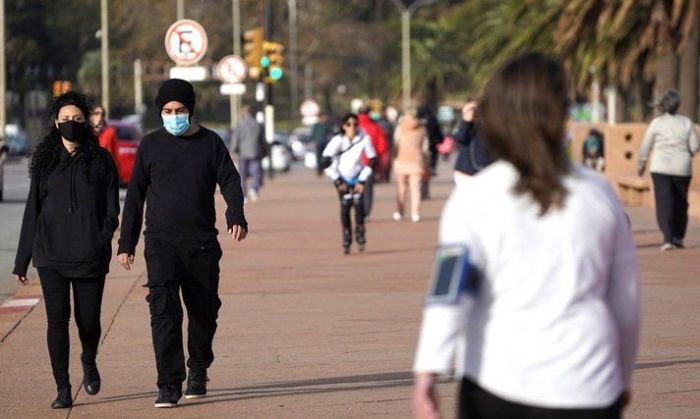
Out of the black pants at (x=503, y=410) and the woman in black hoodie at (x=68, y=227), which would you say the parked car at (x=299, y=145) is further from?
the black pants at (x=503, y=410)

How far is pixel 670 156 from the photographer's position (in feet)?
59.0

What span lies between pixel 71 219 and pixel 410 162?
1608 cm

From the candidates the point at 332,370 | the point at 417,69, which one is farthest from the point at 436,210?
the point at 417,69

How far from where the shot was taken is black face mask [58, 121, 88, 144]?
338 inches

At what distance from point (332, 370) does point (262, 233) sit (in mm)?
12835

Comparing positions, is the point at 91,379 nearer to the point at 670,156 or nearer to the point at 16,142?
the point at 670,156

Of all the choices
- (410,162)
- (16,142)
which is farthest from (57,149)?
(16,142)

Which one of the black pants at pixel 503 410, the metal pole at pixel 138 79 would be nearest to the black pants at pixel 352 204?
the black pants at pixel 503 410

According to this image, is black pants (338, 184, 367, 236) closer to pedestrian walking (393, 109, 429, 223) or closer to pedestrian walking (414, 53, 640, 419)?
pedestrian walking (393, 109, 429, 223)

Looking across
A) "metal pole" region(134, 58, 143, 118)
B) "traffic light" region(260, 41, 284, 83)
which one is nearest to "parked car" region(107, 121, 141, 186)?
"traffic light" region(260, 41, 284, 83)

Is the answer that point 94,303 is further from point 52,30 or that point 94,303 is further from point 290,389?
point 52,30

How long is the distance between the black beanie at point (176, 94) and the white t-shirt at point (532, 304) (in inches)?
175

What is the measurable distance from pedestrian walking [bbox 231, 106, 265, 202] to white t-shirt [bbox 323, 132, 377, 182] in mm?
11218

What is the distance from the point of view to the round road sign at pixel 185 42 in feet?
67.2
